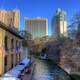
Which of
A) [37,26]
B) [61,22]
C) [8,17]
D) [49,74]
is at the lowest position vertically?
[49,74]

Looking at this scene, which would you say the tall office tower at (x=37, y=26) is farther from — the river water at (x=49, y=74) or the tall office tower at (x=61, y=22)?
the river water at (x=49, y=74)

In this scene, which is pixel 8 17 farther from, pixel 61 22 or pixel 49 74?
pixel 61 22

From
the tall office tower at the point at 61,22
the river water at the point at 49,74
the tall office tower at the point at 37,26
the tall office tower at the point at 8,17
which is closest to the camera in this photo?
the river water at the point at 49,74

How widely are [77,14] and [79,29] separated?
244 centimetres

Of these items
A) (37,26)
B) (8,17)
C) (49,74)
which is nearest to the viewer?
(49,74)

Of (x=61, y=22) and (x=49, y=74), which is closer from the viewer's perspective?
(x=49, y=74)

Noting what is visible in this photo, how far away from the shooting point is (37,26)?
6905 inches

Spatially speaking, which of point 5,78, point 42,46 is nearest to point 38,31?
point 42,46

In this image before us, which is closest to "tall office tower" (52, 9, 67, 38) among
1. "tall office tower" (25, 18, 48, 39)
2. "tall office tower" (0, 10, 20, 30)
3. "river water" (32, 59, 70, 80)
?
"river water" (32, 59, 70, 80)

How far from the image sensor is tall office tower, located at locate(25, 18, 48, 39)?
164325 mm

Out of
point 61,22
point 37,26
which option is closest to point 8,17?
point 61,22

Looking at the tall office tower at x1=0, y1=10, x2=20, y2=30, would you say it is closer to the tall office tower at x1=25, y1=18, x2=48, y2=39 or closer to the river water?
the river water

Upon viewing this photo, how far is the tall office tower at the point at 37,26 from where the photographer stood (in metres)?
164

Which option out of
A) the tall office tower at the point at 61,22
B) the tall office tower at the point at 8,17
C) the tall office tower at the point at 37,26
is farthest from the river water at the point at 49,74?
the tall office tower at the point at 37,26
